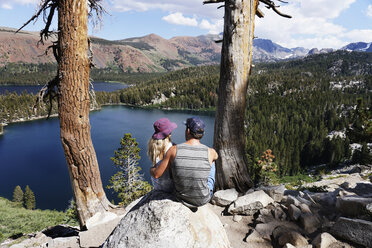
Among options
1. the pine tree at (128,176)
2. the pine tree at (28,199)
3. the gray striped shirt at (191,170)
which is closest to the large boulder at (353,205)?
the gray striped shirt at (191,170)

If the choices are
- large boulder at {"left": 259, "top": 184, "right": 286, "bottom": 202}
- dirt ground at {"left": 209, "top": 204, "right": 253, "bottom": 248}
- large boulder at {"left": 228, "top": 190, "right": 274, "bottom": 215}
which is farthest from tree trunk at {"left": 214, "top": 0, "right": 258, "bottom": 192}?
dirt ground at {"left": 209, "top": 204, "right": 253, "bottom": 248}

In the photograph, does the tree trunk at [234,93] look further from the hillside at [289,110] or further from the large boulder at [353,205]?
the hillside at [289,110]

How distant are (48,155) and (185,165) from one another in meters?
57.6

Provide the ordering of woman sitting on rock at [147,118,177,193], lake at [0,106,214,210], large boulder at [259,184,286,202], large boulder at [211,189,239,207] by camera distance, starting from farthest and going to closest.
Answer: lake at [0,106,214,210] < large boulder at [211,189,239,207] < large boulder at [259,184,286,202] < woman sitting on rock at [147,118,177,193]

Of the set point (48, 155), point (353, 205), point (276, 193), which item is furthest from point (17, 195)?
point (353, 205)

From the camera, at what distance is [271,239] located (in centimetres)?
427

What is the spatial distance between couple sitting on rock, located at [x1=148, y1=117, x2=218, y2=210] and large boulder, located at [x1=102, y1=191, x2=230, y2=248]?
0.53ft

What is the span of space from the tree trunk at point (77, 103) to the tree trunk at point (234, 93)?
324 cm

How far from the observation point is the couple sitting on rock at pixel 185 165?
3.02 meters

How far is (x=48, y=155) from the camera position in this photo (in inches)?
2031

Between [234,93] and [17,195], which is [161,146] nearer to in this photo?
[234,93]

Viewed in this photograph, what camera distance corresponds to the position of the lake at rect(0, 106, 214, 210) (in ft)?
122

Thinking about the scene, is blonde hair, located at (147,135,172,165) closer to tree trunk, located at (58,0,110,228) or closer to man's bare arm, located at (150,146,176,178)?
man's bare arm, located at (150,146,176,178)

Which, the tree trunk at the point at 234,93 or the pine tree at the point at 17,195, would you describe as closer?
the tree trunk at the point at 234,93
